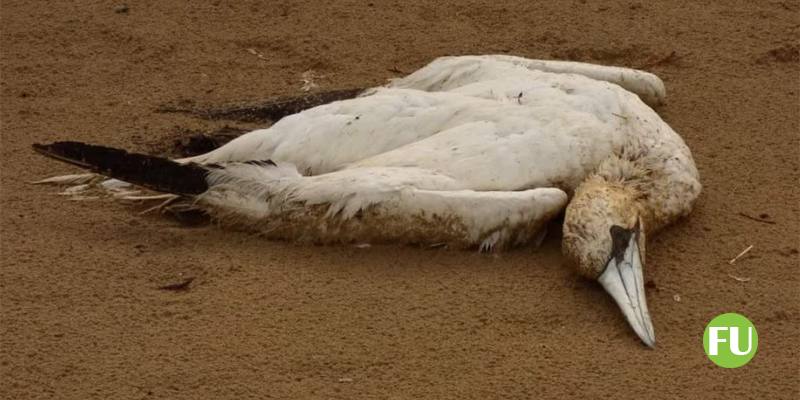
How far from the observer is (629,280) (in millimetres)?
4555

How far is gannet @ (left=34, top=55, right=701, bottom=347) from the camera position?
15.9 ft

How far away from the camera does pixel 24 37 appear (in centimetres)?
723

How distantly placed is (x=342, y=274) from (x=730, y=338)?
1471 mm

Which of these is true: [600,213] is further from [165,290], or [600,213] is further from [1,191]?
[1,191]

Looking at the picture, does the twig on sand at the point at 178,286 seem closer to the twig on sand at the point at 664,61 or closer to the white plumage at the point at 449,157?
the white plumage at the point at 449,157

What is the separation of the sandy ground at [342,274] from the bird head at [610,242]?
0.10 metres

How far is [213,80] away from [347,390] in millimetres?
3183

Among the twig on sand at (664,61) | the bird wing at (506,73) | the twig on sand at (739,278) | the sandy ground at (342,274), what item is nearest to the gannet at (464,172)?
the sandy ground at (342,274)

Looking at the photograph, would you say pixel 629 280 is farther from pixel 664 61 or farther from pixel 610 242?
pixel 664 61

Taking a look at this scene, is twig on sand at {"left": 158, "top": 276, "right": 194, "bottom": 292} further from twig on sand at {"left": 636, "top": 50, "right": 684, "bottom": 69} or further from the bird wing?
twig on sand at {"left": 636, "top": 50, "right": 684, "bottom": 69}

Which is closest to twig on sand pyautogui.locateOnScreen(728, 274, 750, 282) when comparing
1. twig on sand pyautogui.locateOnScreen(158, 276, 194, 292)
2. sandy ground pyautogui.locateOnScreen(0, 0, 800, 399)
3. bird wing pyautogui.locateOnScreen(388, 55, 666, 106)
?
sandy ground pyautogui.locateOnScreen(0, 0, 800, 399)

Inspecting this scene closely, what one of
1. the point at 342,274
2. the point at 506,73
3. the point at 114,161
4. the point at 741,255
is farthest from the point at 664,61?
the point at 114,161

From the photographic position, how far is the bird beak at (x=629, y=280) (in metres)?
4.38

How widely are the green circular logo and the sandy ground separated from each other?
40 mm
